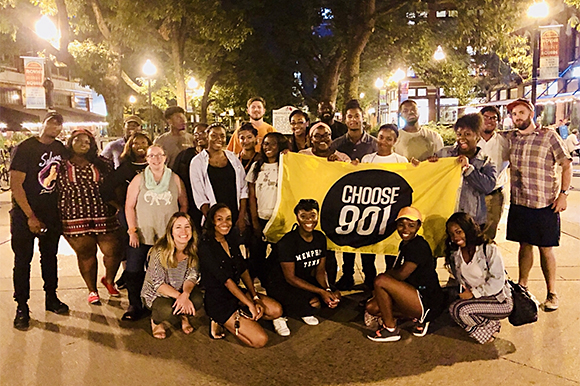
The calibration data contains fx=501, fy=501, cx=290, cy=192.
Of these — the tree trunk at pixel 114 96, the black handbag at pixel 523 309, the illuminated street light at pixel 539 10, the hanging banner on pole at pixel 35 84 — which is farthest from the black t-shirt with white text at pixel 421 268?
the tree trunk at pixel 114 96

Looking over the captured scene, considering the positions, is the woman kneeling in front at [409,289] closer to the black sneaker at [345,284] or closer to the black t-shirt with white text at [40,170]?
the black sneaker at [345,284]

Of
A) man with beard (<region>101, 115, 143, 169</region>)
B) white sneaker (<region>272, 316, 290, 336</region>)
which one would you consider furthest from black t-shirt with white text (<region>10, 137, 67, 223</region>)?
white sneaker (<region>272, 316, 290, 336</region>)

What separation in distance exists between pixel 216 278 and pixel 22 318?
73.6 inches

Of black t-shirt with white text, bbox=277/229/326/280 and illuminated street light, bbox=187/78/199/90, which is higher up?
illuminated street light, bbox=187/78/199/90

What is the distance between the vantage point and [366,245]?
502 cm

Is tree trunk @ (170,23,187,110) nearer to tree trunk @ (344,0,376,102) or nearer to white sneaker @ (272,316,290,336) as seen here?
tree trunk @ (344,0,376,102)

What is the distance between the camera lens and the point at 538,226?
186 inches

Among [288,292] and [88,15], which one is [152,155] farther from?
[88,15]

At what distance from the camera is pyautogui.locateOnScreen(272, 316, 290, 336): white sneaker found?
4258 millimetres

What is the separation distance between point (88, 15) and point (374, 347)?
17695 millimetres

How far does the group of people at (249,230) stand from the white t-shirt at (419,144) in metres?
0.54

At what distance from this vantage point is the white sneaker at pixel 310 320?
4492mm

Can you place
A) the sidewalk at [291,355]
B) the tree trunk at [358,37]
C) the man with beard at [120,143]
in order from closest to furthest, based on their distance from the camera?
the sidewalk at [291,355]
the man with beard at [120,143]
the tree trunk at [358,37]

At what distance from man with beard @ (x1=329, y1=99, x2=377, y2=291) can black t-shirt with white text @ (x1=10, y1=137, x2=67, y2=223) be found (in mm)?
2804
